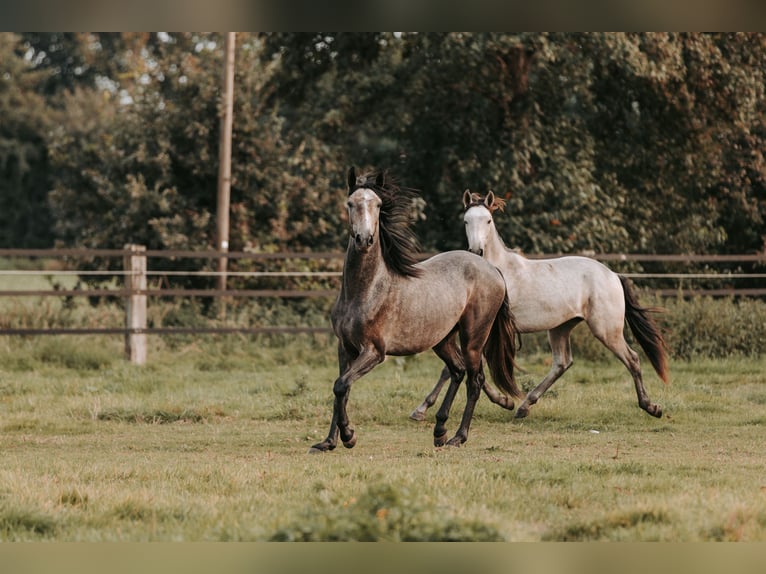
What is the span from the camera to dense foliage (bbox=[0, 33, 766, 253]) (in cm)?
1866

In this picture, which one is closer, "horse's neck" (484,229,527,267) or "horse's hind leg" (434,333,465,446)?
"horse's hind leg" (434,333,465,446)

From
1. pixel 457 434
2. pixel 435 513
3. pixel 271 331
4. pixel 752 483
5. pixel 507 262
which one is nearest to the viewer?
pixel 435 513

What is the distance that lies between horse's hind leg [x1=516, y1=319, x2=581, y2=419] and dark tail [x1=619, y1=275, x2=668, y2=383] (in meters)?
0.57

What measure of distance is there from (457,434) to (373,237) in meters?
1.97

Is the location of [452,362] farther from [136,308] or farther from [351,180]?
[136,308]

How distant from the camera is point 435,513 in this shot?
474 cm

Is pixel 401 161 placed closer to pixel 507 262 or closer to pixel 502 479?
pixel 507 262

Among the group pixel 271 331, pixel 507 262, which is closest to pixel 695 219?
pixel 271 331

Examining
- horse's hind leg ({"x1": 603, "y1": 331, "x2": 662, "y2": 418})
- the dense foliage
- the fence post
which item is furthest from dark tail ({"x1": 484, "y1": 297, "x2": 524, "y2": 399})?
the dense foliage

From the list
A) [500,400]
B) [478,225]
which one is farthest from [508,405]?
[478,225]

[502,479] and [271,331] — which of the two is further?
[271,331]

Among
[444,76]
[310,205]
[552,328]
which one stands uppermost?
[444,76]

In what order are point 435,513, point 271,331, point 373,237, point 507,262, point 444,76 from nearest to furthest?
point 435,513
point 373,237
point 507,262
point 271,331
point 444,76

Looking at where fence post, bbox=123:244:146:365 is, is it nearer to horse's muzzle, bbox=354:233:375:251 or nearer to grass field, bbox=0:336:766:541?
grass field, bbox=0:336:766:541
